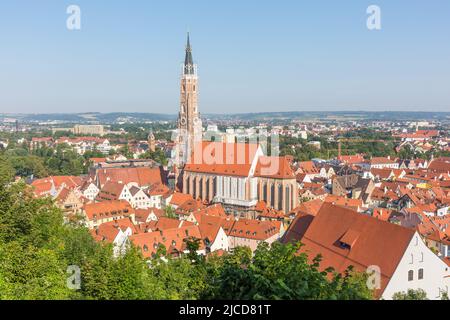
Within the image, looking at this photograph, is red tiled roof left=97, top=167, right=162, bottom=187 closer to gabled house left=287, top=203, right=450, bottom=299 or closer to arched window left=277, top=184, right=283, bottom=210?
arched window left=277, top=184, right=283, bottom=210

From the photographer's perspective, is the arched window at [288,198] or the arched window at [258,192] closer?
the arched window at [288,198]

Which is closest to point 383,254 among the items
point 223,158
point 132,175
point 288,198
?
point 288,198

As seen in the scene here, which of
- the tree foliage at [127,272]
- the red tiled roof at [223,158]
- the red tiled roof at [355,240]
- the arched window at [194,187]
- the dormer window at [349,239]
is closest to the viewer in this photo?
the tree foliage at [127,272]

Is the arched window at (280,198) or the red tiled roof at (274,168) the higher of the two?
the red tiled roof at (274,168)

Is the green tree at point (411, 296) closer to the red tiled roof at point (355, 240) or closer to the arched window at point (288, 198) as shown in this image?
Answer: the red tiled roof at point (355, 240)

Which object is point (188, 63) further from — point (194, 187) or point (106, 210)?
point (106, 210)

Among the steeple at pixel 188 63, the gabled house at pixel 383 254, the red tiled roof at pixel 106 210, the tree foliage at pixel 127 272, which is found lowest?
the red tiled roof at pixel 106 210

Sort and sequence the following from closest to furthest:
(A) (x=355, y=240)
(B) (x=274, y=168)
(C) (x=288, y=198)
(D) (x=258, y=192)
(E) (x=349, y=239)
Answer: (A) (x=355, y=240)
(E) (x=349, y=239)
(C) (x=288, y=198)
(B) (x=274, y=168)
(D) (x=258, y=192)

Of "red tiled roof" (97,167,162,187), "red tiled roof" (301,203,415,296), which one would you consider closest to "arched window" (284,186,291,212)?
"red tiled roof" (97,167,162,187)

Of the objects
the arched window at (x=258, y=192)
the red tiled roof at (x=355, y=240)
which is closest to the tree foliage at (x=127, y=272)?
the red tiled roof at (x=355, y=240)

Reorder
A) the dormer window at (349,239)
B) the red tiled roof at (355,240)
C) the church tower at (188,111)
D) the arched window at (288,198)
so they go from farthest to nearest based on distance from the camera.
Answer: the church tower at (188,111) → the arched window at (288,198) → the dormer window at (349,239) → the red tiled roof at (355,240)
